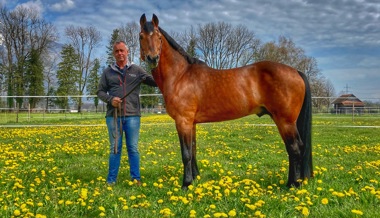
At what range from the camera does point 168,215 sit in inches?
143

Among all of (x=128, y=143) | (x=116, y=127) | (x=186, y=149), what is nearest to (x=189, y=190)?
(x=186, y=149)

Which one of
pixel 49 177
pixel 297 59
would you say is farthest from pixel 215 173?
pixel 297 59

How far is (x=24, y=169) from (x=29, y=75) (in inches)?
1948

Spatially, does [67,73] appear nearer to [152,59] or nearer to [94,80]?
[94,80]

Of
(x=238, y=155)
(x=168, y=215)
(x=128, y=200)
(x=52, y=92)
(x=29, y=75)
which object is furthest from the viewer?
(x=52, y=92)

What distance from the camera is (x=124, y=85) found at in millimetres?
5648

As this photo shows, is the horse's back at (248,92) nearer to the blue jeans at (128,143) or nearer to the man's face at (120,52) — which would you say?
the blue jeans at (128,143)

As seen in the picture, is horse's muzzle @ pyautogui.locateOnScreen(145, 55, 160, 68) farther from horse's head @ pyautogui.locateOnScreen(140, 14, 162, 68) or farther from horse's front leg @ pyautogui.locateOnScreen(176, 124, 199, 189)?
horse's front leg @ pyautogui.locateOnScreen(176, 124, 199, 189)

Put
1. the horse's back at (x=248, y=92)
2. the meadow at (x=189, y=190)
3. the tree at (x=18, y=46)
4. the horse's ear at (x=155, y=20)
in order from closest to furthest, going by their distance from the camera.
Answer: the meadow at (x=189, y=190) < the horse's ear at (x=155, y=20) < the horse's back at (x=248, y=92) < the tree at (x=18, y=46)

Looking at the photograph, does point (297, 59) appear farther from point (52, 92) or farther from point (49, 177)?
point (49, 177)

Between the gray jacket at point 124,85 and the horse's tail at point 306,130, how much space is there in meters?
2.66

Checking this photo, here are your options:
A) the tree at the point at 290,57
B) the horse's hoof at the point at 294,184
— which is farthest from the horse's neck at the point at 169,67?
the tree at the point at 290,57

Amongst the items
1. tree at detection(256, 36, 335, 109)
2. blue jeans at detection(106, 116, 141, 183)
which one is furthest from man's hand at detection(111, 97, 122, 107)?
tree at detection(256, 36, 335, 109)

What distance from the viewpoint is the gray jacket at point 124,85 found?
5.62 m
